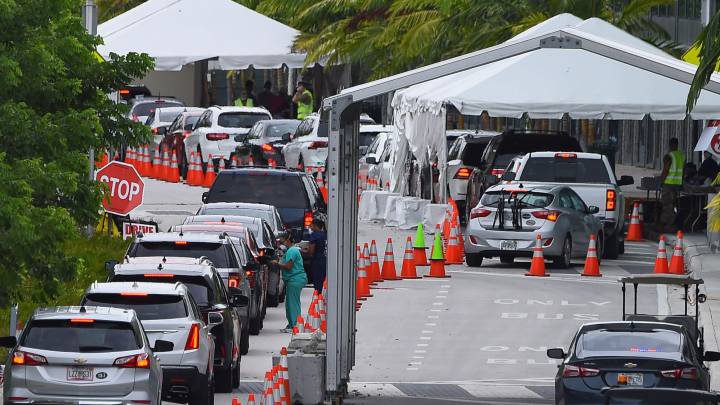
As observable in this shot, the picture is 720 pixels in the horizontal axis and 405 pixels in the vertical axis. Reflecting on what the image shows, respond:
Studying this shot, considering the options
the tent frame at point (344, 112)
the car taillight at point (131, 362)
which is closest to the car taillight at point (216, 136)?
the tent frame at point (344, 112)

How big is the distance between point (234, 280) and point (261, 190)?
8.58m

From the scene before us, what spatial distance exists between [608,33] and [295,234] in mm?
9671

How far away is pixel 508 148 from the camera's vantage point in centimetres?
3631

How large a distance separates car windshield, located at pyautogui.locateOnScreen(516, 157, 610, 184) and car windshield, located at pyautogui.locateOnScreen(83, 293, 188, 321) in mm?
16456

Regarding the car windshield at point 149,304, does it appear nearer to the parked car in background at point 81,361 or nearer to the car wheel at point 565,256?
the parked car in background at point 81,361

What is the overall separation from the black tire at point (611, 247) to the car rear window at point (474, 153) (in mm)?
5115

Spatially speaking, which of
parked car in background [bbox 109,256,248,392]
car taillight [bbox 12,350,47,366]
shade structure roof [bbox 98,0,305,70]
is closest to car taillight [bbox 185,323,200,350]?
parked car in background [bbox 109,256,248,392]

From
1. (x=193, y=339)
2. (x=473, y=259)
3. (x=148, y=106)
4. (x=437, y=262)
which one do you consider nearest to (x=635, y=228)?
(x=473, y=259)

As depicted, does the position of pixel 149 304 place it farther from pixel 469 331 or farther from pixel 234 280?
pixel 469 331

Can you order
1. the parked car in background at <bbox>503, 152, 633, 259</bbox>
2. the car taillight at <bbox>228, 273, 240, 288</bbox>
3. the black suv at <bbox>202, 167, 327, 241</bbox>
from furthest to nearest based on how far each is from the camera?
1. the parked car in background at <bbox>503, 152, 633, 259</bbox>
2. the black suv at <bbox>202, 167, 327, 241</bbox>
3. the car taillight at <bbox>228, 273, 240, 288</bbox>

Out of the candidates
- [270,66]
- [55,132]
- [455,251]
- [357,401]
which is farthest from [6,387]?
[270,66]

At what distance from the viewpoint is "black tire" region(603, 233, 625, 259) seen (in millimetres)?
33375

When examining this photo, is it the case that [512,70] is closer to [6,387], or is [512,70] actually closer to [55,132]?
[55,132]

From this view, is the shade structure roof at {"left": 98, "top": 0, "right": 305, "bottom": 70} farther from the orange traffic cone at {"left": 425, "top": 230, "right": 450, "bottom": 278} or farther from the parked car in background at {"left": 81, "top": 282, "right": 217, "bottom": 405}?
the parked car in background at {"left": 81, "top": 282, "right": 217, "bottom": 405}
